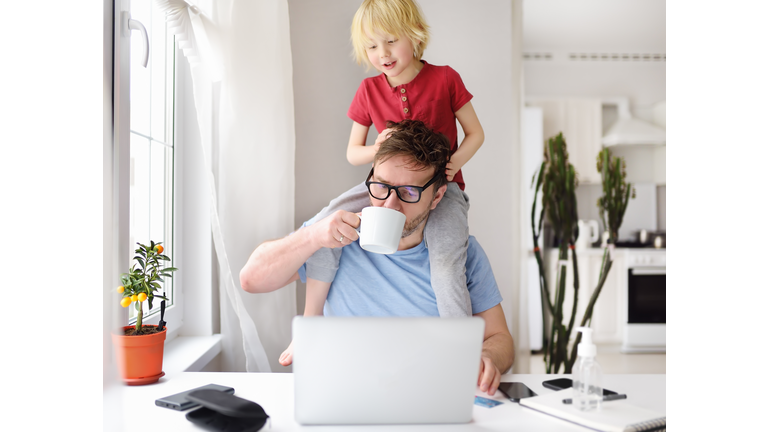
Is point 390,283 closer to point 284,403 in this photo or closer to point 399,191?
point 399,191

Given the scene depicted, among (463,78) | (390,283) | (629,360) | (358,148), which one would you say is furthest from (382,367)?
(629,360)

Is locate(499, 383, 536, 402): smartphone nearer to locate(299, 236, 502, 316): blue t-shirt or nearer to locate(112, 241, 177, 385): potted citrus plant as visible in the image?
locate(299, 236, 502, 316): blue t-shirt

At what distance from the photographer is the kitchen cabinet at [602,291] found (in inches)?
144

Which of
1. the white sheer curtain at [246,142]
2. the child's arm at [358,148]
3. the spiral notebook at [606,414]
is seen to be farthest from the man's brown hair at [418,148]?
the spiral notebook at [606,414]

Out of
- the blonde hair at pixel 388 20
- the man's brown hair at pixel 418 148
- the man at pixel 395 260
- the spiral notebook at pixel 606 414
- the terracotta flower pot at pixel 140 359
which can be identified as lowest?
the spiral notebook at pixel 606 414

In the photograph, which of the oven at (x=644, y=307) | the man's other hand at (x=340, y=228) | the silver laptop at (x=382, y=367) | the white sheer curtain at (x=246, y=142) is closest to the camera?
the silver laptop at (x=382, y=367)

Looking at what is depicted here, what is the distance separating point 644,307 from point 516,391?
3.27m

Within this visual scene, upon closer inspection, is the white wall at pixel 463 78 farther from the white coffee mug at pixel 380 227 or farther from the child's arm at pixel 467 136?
the white coffee mug at pixel 380 227

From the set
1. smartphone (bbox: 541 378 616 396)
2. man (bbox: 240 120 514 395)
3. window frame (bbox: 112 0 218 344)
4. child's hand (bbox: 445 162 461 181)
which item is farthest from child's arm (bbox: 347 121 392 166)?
smartphone (bbox: 541 378 616 396)

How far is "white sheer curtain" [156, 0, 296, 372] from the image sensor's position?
1.34m

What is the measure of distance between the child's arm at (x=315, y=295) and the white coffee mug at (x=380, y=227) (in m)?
0.55

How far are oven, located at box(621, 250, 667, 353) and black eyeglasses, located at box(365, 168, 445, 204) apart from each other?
118 inches

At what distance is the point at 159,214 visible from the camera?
4.88 feet
